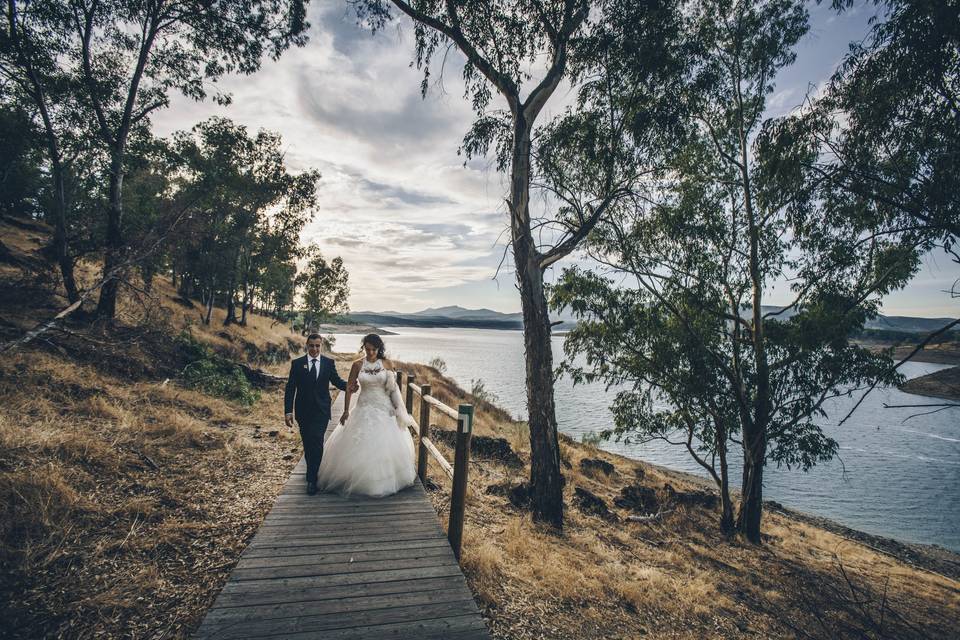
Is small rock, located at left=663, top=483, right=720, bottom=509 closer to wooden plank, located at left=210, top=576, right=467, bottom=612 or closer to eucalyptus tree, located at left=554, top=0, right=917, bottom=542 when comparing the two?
eucalyptus tree, located at left=554, top=0, right=917, bottom=542

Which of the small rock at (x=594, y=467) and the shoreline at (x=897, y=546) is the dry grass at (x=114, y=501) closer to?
the small rock at (x=594, y=467)

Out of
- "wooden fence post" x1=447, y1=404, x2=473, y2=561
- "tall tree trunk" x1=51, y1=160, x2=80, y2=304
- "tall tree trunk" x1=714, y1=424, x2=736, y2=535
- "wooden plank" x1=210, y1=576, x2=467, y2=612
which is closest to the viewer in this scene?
"wooden plank" x1=210, y1=576, x2=467, y2=612

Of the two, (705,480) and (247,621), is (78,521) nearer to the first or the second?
(247,621)

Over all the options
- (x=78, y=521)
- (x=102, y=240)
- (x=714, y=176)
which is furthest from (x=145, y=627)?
(x=102, y=240)

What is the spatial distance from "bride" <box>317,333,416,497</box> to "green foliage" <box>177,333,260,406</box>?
22.2ft

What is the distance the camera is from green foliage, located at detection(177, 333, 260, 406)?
10766 mm

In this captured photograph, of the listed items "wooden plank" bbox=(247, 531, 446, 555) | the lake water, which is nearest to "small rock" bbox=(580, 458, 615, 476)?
the lake water

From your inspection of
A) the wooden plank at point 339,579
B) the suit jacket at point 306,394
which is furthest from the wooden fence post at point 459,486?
the suit jacket at point 306,394

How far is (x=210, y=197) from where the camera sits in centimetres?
2439

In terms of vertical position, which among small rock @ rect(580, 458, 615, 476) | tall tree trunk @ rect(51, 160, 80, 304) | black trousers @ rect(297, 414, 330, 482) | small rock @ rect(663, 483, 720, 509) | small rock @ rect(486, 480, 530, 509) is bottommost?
small rock @ rect(663, 483, 720, 509)

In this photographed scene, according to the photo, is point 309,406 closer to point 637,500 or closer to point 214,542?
point 214,542

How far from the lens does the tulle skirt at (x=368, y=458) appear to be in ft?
17.7

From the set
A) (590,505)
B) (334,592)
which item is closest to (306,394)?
(334,592)

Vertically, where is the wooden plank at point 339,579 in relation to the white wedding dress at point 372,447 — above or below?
below
